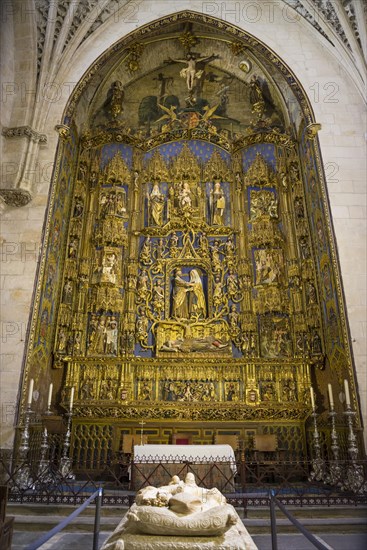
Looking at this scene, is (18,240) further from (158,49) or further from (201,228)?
(158,49)

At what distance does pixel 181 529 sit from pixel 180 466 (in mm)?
4033

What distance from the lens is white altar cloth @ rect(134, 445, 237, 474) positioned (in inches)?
303

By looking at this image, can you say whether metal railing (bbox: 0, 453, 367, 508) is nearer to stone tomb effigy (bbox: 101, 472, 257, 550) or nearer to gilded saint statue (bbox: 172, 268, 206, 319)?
stone tomb effigy (bbox: 101, 472, 257, 550)

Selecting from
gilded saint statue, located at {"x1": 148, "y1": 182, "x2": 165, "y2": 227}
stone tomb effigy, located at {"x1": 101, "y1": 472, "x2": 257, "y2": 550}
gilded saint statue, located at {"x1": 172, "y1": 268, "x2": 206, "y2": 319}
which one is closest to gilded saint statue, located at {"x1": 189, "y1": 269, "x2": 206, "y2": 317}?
gilded saint statue, located at {"x1": 172, "y1": 268, "x2": 206, "y2": 319}

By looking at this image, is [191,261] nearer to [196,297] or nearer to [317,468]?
[196,297]

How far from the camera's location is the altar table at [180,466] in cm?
736

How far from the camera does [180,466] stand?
744 cm

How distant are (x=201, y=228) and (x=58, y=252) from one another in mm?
4425

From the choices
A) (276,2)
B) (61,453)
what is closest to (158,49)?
(276,2)

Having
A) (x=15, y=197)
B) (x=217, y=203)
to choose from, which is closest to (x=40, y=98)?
(x=15, y=197)

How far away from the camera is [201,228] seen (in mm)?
14148

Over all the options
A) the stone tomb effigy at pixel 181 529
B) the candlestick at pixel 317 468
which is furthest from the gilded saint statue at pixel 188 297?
the stone tomb effigy at pixel 181 529

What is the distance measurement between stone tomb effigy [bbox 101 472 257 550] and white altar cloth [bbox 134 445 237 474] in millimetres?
3906

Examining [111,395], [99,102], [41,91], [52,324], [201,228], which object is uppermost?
[99,102]
